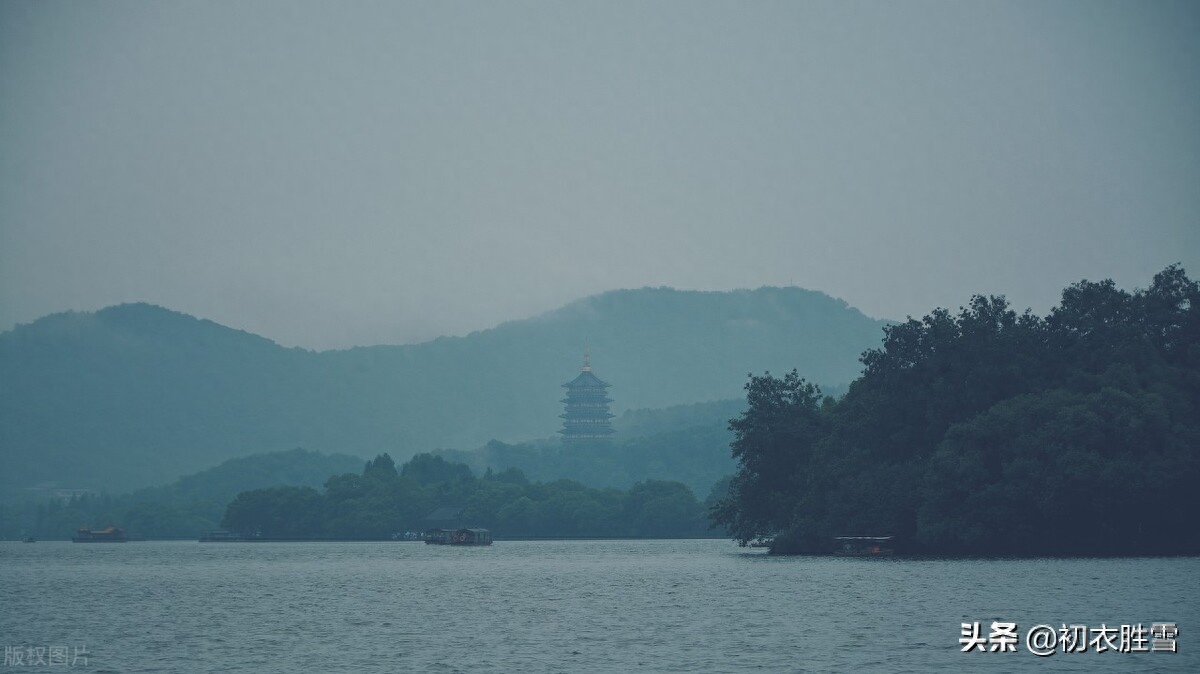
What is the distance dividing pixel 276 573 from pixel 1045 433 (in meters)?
47.2

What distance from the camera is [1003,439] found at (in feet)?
270

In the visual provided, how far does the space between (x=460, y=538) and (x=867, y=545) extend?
7261 centimetres

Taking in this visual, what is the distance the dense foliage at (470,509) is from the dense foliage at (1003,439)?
72.9 metres

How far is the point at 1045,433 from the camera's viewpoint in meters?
80.2

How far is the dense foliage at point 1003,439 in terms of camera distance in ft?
259

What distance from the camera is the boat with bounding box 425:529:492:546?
157m

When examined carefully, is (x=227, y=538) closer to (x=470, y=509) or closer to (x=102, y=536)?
(x=102, y=536)

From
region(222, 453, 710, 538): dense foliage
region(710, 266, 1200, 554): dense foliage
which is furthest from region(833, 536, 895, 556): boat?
region(222, 453, 710, 538): dense foliage

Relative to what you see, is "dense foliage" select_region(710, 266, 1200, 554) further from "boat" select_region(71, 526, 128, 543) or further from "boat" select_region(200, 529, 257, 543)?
"boat" select_region(71, 526, 128, 543)

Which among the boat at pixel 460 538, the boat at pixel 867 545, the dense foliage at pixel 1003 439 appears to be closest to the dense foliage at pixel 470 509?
the boat at pixel 460 538

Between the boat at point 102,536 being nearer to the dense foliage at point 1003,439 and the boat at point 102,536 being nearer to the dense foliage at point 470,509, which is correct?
the dense foliage at point 470,509

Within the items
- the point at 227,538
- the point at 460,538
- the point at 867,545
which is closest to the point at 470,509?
the point at 460,538

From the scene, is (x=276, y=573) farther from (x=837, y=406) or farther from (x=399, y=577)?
(x=837, y=406)

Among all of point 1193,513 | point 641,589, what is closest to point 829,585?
point 641,589
